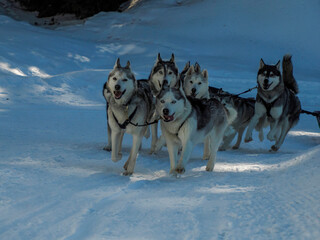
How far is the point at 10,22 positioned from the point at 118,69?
18.3m

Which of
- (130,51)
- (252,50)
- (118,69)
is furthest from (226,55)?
(118,69)

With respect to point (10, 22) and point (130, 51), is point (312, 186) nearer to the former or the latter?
point (130, 51)

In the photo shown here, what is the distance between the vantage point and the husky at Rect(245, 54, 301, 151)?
20.7 feet

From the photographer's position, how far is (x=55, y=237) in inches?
99.4

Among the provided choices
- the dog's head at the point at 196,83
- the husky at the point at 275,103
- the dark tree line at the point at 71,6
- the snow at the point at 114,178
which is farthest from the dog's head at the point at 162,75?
the dark tree line at the point at 71,6

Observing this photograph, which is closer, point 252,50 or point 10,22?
point 252,50

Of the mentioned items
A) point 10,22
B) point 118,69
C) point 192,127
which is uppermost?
point 10,22

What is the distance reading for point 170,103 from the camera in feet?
13.2

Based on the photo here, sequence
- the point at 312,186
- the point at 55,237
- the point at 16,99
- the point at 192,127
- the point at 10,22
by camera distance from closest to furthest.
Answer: the point at 55,237 → the point at 312,186 → the point at 192,127 → the point at 16,99 → the point at 10,22

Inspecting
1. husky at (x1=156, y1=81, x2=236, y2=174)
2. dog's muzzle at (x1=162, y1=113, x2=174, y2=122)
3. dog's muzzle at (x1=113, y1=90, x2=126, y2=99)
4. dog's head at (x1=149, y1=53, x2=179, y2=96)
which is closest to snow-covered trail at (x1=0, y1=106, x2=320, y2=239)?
husky at (x1=156, y1=81, x2=236, y2=174)

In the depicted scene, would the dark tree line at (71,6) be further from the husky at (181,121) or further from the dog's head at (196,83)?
the husky at (181,121)

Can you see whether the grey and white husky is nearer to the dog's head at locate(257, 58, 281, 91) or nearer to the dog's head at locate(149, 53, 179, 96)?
the dog's head at locate(149, 53, 179, 96)

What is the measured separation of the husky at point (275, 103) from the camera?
6.32m

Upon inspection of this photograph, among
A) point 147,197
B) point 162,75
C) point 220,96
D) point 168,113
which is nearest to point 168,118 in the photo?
point 168,113
